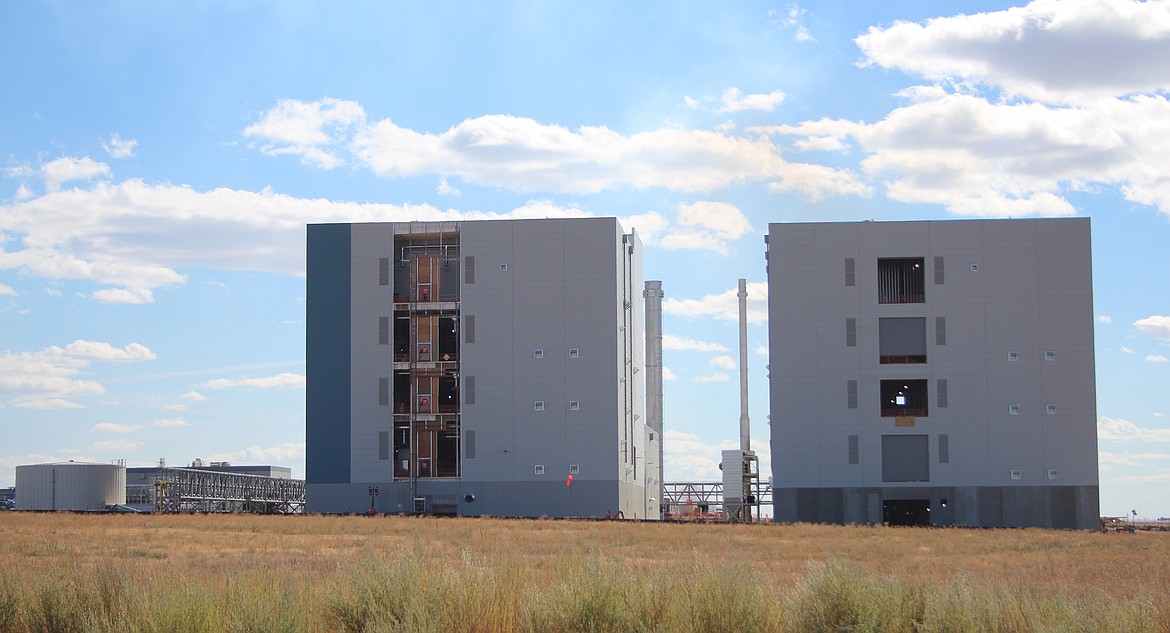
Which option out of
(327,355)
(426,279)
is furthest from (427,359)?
(327,355)

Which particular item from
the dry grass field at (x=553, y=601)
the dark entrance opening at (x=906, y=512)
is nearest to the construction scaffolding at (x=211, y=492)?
the dark entrance opening at (x=906, y=512)

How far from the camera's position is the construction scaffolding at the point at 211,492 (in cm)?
9500

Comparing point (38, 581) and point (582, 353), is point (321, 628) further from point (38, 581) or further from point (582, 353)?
point (582, 353)

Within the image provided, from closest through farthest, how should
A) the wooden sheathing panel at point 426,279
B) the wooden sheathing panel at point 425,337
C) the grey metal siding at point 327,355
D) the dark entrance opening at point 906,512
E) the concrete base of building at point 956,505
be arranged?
the concrete base of building at point 956,505
the dark entrance opening at point 906,512
the grey metal siding at point 327,355
the wooden sheathing panel at point 425,337
the wooden sheathing panel at point 426,279

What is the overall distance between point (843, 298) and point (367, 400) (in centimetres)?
2894

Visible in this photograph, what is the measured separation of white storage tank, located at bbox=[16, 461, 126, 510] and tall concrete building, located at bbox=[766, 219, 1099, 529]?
52.6 m

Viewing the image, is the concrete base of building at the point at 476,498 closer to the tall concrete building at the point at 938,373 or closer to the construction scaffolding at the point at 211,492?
the tall concrete building at the point at 938,373

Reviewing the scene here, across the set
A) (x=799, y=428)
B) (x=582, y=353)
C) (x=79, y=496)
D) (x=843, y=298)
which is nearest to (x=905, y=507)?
(x=799, y=428)

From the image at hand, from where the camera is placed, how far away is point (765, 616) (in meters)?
16.6

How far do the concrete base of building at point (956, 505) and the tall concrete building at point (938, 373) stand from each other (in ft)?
0.26

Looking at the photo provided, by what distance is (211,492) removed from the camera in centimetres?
10138

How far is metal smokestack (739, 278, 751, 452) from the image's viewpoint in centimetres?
8219

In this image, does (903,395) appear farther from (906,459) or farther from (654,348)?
(654,348)

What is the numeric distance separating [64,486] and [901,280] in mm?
62067
